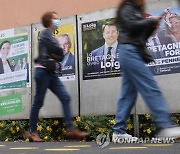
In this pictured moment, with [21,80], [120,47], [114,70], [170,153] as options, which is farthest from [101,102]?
[120,47]

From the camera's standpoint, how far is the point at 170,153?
15.5 feet

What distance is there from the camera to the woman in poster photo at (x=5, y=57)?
9938mm

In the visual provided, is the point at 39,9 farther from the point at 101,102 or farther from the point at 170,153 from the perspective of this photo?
the point at 170,153

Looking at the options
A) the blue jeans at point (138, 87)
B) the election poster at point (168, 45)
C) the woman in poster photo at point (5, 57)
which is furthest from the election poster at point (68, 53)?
the blue jeans at point (138, 87)

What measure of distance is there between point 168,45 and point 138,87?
171 inches

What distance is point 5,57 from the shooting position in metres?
10.0

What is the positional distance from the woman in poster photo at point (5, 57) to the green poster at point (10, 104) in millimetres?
686

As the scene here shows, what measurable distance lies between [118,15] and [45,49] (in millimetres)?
1279

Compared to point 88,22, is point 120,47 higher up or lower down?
lower down

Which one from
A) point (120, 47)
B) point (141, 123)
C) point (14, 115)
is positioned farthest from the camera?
point (14, 115)

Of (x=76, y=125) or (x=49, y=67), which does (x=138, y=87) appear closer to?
(x=49, y=67)

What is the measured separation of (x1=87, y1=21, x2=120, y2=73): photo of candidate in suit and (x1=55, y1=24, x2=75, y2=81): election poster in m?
0.43

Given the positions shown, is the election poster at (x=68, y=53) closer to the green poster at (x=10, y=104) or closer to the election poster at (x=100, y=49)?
the election poster at (x=100, y=49)

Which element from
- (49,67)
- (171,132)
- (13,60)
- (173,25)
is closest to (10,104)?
(13,60)
